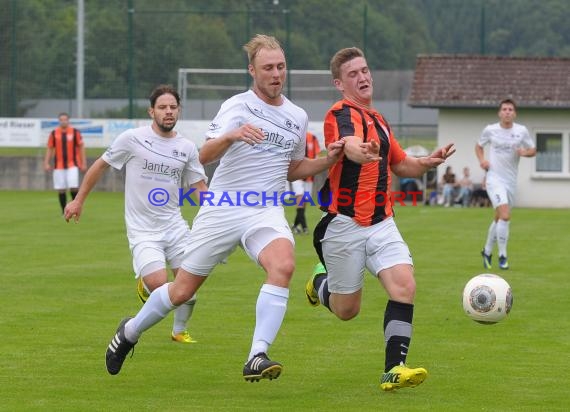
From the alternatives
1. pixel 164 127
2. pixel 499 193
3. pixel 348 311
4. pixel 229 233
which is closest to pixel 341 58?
pixel 229 233

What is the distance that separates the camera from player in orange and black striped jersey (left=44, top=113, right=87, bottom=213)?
26328 millimetres

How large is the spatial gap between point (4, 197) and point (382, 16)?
14.5m

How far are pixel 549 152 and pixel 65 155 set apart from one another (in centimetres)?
1529

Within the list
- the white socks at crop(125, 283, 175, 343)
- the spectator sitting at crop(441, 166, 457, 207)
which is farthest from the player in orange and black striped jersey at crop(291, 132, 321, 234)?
the white socks at crop(125, 283, 175, 343)

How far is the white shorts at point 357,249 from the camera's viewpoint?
311 inches

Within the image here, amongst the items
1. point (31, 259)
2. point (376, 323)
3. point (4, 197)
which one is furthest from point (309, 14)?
point (376, 323)

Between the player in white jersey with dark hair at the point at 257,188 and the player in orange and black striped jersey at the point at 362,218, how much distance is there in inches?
8.0

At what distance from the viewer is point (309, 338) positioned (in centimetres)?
1031

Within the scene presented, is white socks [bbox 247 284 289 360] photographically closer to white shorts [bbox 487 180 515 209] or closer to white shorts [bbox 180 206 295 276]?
white shorts [bbox 180 206 295 276]

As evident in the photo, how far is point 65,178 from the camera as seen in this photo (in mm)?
26391

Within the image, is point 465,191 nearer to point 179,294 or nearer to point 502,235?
point 502,235

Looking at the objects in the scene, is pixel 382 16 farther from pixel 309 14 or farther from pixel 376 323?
pixel 376 323

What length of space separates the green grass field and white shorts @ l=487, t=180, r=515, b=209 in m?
0.91

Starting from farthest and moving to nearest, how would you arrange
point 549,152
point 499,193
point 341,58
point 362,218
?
point 549,152
point 499,193
point 341,58
point 362,218
